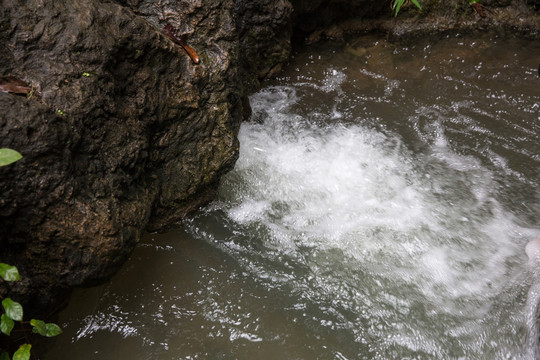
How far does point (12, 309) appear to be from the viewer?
65.2 inches

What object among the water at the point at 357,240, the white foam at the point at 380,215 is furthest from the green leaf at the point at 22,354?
the white foam at the point at 380,215

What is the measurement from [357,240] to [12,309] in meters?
1.99

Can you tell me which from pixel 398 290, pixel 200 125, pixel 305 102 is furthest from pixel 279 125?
pixel 398 290

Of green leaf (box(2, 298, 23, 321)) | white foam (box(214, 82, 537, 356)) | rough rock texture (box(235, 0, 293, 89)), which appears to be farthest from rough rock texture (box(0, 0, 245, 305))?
rough rock texture (box(235, 0, 293, 89))

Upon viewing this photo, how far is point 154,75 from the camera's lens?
95.3 inches

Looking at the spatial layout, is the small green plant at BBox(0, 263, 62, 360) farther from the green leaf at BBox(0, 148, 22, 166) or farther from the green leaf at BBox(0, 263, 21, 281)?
the green leaf at BBox(0, 148, 22, 166)

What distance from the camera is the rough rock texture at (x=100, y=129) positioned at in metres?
1.84

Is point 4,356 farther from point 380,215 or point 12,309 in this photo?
point 380,215

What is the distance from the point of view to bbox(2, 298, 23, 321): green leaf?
1.65 meters

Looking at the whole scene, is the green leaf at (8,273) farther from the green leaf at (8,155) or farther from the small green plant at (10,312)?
the green leaf at (8,155)

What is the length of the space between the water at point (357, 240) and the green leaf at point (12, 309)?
52 cm

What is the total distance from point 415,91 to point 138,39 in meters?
2.75

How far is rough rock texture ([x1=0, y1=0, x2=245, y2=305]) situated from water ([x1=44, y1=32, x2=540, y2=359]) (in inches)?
13.6

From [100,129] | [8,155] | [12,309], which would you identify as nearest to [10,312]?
[12,309]
